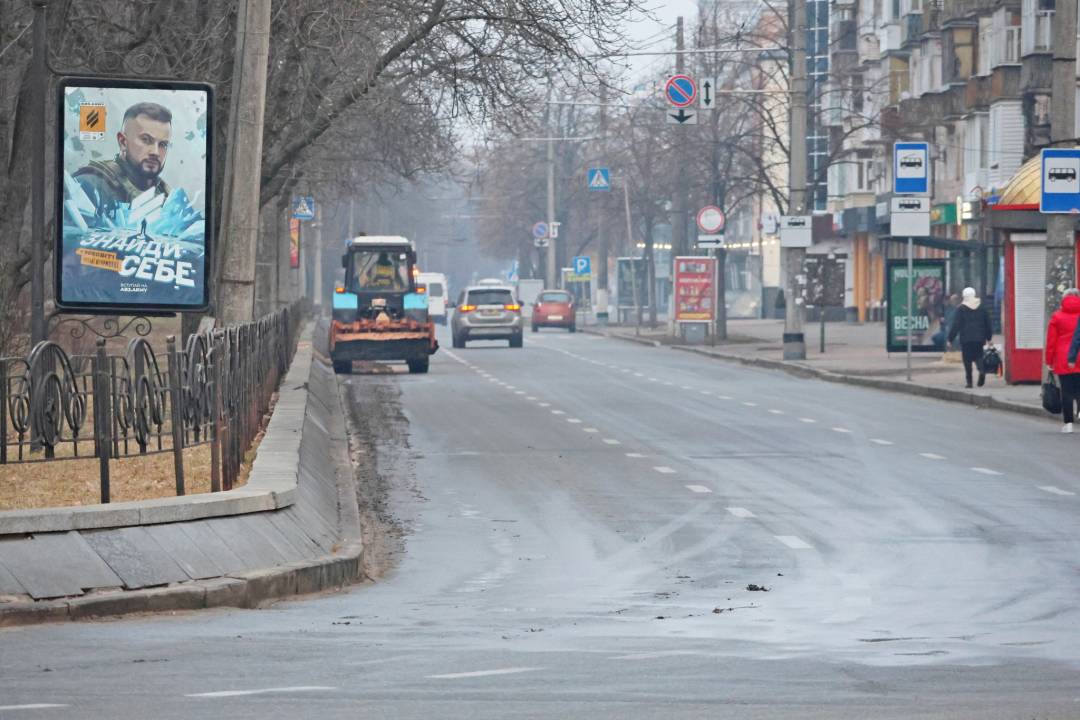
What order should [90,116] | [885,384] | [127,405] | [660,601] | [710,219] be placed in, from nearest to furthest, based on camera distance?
[660,601], [127,405], [90,116], [885,384], [710,219]

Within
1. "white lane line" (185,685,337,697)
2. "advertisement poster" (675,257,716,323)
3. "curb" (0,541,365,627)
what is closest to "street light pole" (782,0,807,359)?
"advertisement poster" (675,257,716,323)

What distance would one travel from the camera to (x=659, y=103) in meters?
73.4

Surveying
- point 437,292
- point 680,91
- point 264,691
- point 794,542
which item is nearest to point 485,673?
point 264,691

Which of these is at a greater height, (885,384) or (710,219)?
(710,219)

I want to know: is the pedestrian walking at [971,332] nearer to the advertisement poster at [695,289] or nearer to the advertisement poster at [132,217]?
the advertisement poster at [132,217]

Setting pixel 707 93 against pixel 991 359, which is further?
pixel 707 93

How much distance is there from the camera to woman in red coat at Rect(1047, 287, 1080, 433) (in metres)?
24.1

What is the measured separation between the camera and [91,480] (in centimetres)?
1540

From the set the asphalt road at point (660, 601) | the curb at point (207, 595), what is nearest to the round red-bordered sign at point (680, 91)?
the asphalt road at point (660, 601)

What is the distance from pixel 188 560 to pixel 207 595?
0.40 metres

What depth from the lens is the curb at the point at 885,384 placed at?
28322 mm

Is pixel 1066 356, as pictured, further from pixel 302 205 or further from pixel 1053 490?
pixel 302 205

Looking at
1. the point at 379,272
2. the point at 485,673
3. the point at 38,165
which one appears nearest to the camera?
the point at 485,673

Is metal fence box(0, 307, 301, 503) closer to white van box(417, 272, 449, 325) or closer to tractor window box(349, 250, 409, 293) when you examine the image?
tractor window box(349, 250, 409, 293)
